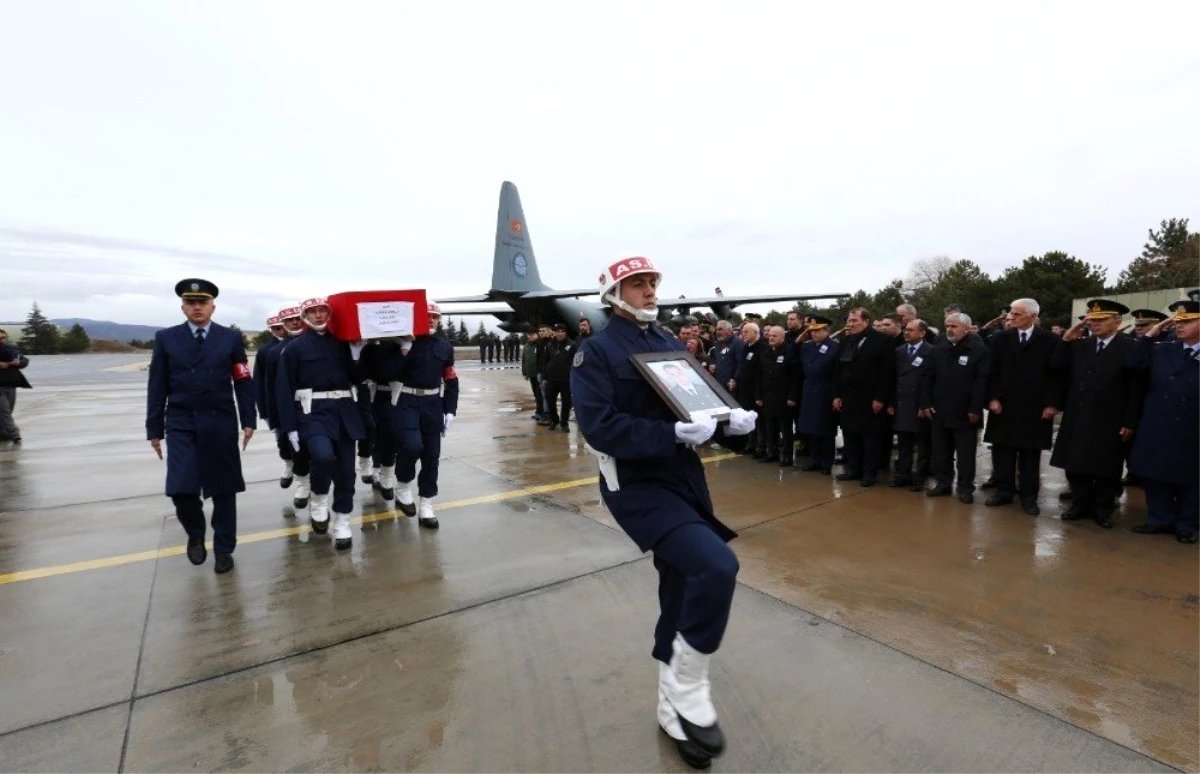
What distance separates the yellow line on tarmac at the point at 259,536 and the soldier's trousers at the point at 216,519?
1.33ft

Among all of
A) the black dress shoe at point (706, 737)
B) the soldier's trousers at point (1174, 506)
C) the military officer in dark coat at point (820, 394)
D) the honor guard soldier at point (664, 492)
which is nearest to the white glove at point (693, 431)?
the honor guard soldier at point (664, 492)

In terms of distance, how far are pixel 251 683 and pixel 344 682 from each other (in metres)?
0.44

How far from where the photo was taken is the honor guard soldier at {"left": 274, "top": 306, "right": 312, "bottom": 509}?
5.81 metres

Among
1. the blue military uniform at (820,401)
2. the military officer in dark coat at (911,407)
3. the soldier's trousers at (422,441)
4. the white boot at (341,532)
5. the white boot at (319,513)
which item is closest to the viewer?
the white boot at (341,532)

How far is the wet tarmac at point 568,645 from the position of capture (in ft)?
7.88

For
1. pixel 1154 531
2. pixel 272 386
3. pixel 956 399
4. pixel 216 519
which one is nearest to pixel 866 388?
pixel 956 399

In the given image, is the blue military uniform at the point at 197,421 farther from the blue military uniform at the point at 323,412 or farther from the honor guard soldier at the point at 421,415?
the honor guard soldier at the point at 421,415

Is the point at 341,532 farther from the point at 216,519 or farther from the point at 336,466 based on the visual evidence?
the point at 216,519

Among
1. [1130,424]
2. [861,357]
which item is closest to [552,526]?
[861,357]

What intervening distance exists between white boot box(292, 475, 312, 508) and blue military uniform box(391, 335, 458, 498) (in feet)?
3.60

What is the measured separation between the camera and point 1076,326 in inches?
216

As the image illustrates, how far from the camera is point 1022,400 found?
5672 millimetres

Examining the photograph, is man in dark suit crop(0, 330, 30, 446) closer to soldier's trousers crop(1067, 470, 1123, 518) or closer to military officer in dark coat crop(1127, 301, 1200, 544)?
soldier's trousers crop(1067, 470, 1123, 518)

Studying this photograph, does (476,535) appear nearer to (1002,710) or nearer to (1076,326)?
(1002,710)
